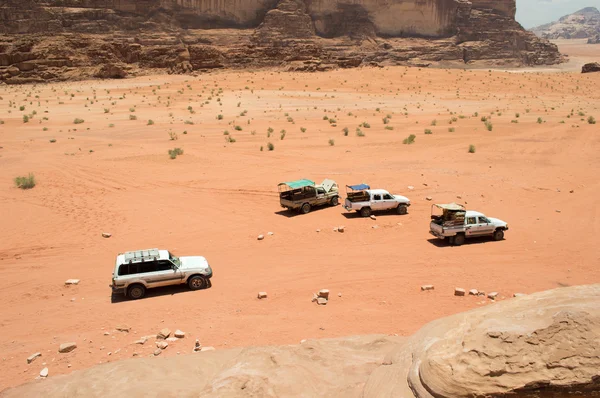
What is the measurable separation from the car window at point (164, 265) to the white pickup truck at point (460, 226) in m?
7.36

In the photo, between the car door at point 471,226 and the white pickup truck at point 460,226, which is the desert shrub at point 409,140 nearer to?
the white pickup truck at point 460,226

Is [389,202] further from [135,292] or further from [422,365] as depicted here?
[422,365]

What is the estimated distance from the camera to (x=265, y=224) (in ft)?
53.2

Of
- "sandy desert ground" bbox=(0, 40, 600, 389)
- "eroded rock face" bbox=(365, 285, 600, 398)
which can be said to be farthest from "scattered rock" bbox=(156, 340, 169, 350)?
"eroded rock face" bbox=(365, 285, 600, 398)

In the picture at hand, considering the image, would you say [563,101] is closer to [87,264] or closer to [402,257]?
[402,257]

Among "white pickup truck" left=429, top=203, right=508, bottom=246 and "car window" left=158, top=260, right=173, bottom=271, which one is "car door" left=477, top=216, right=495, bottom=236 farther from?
"car window" left=158, top=260, right=173, bottom=271

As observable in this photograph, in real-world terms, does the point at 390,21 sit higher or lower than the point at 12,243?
higher

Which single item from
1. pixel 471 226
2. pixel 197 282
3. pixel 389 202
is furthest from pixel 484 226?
pixel 197 282

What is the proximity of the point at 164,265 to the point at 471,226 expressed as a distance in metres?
8.37

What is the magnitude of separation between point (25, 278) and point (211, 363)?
23.8 feet

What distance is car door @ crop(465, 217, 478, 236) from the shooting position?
1433 centimetres

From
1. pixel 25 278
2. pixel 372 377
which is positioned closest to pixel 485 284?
pixel 372 377

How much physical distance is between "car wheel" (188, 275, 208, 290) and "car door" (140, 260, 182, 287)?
272mm

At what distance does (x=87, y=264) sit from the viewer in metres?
13.3
